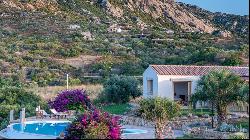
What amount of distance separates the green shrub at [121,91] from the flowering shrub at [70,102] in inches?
154

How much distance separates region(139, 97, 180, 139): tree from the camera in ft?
56.6

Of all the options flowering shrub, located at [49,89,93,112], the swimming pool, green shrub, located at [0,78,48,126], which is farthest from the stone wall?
green shrub, located at [0,78,48,126]

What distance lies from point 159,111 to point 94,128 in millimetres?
2733

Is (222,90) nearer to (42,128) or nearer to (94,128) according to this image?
(94,128)

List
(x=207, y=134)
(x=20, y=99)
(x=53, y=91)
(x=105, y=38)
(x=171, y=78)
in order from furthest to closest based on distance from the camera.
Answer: (x=105, y=38) → (x=53, y=91) → (x=20, y=99) → (x=171, y=78) → (x=207, y=134)

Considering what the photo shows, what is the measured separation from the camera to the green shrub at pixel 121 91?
31.0 meters

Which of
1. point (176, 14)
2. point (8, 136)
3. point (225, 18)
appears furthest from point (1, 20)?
point (8, 136)

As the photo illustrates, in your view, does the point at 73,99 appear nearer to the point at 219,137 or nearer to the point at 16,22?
the point at 219,137

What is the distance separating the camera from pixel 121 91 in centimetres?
3095

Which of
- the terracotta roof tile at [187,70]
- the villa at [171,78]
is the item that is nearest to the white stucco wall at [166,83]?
the villa at [171,78]

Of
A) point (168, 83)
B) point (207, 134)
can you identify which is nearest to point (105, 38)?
point (168, 83)

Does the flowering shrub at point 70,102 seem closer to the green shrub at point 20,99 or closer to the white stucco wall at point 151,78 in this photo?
the green shrub at point 20,99

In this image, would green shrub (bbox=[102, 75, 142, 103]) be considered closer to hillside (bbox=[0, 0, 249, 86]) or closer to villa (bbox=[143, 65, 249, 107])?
villa (bbox=[143, 65, 249, 107])

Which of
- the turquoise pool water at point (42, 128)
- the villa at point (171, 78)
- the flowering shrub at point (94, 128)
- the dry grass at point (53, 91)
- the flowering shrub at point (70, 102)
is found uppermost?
the villa at point (171, 78)
